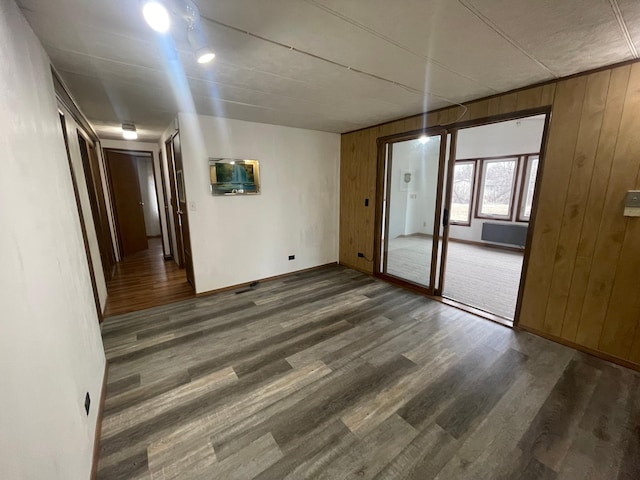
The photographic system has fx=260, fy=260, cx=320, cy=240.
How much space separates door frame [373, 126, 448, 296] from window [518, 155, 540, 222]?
143 inches

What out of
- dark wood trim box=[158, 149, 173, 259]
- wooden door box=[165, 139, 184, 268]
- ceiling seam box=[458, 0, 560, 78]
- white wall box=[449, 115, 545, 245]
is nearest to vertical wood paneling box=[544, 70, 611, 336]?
ceiling seam box=[458, 0, 560, 78]

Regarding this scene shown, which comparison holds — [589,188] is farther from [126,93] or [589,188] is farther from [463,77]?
[126,93]

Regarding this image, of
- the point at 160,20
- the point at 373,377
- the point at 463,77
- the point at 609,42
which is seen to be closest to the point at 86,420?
the point at 373,377

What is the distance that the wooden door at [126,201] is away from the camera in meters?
4.99

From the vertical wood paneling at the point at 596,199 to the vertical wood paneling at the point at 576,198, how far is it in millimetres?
27

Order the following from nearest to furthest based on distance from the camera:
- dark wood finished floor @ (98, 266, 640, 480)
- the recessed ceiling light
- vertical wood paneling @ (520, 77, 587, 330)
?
1. the recessed ceiling light
2. dark wood finished floor @ (98, 266, 640, 480)
3. vertical wood paneling @ (520, 77, 587, 330)

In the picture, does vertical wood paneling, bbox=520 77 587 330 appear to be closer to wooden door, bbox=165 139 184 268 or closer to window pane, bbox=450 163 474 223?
window pane, bbox=450 163 474 223

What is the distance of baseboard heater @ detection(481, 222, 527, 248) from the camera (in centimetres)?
557

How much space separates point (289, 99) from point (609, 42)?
2.43 meters

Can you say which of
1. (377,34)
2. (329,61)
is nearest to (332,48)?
(329,61)

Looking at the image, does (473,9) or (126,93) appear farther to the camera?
(126,93)

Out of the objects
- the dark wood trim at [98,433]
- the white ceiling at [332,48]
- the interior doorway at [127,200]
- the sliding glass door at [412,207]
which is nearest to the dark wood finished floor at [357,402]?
the dark wood trim at [98,433]

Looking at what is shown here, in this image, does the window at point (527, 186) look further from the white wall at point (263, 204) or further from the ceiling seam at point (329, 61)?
the white wall at point (263, 204)

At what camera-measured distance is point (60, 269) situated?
4.51 ft
